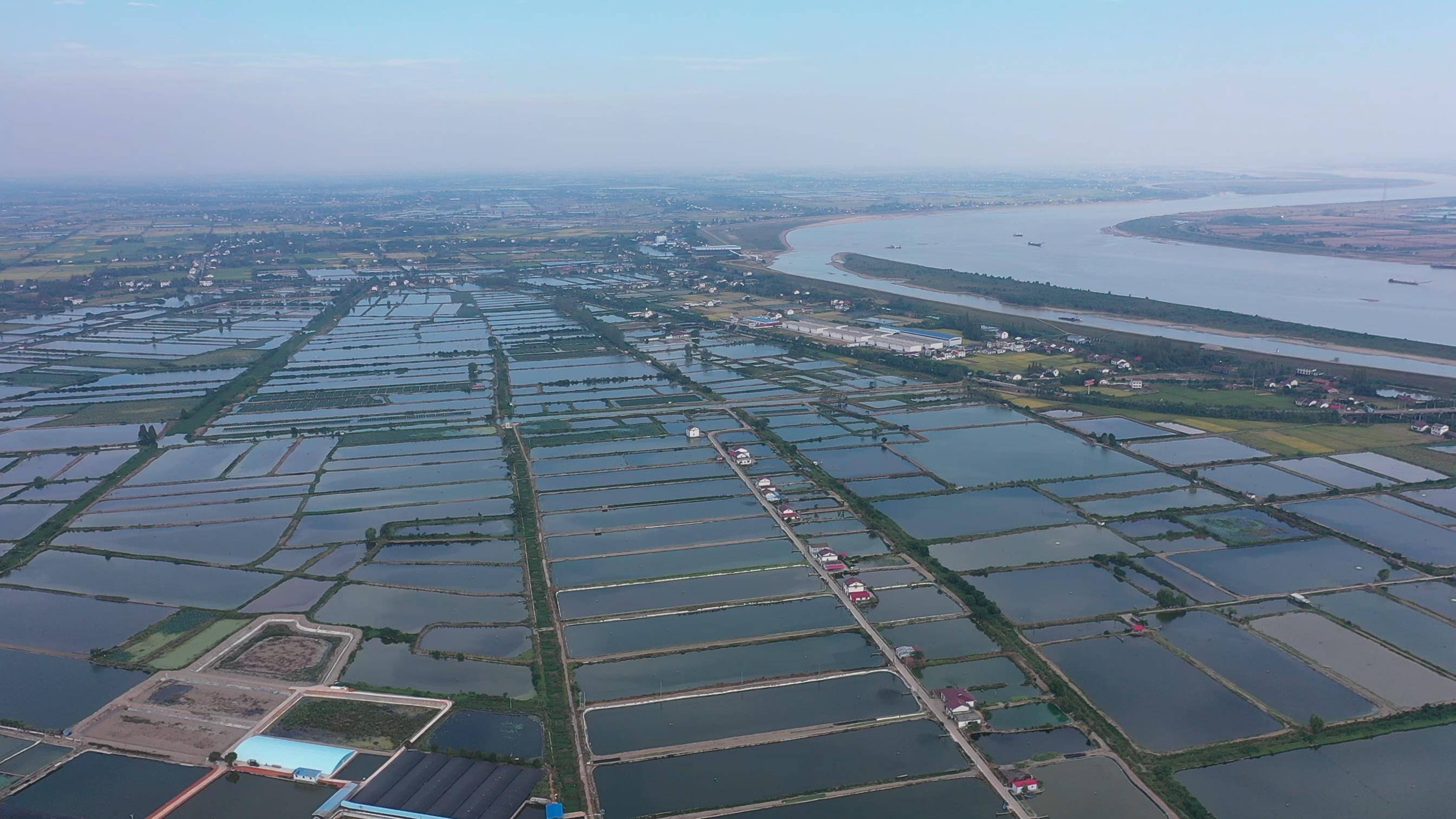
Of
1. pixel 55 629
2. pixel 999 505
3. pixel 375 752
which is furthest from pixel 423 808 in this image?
pixel 999 505

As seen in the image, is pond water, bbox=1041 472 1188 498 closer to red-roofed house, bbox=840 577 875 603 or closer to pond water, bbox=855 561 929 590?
pond water, bbox=855 561 929 590

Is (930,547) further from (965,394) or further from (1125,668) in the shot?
Answer: (965,394)

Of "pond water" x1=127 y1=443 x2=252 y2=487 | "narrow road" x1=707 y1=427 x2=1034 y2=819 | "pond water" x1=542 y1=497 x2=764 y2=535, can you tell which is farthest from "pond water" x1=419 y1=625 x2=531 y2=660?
"pond water" x1=127 y1=443 x2=252 y2=487

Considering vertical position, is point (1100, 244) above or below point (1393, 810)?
above

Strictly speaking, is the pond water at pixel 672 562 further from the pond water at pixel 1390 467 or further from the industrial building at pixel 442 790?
the pond water at pixel 1390 467

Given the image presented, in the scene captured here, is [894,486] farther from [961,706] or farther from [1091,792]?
[1091,792]

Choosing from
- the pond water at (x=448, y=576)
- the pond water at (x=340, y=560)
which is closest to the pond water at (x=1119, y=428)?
the pond water at (x=448, y=576)
